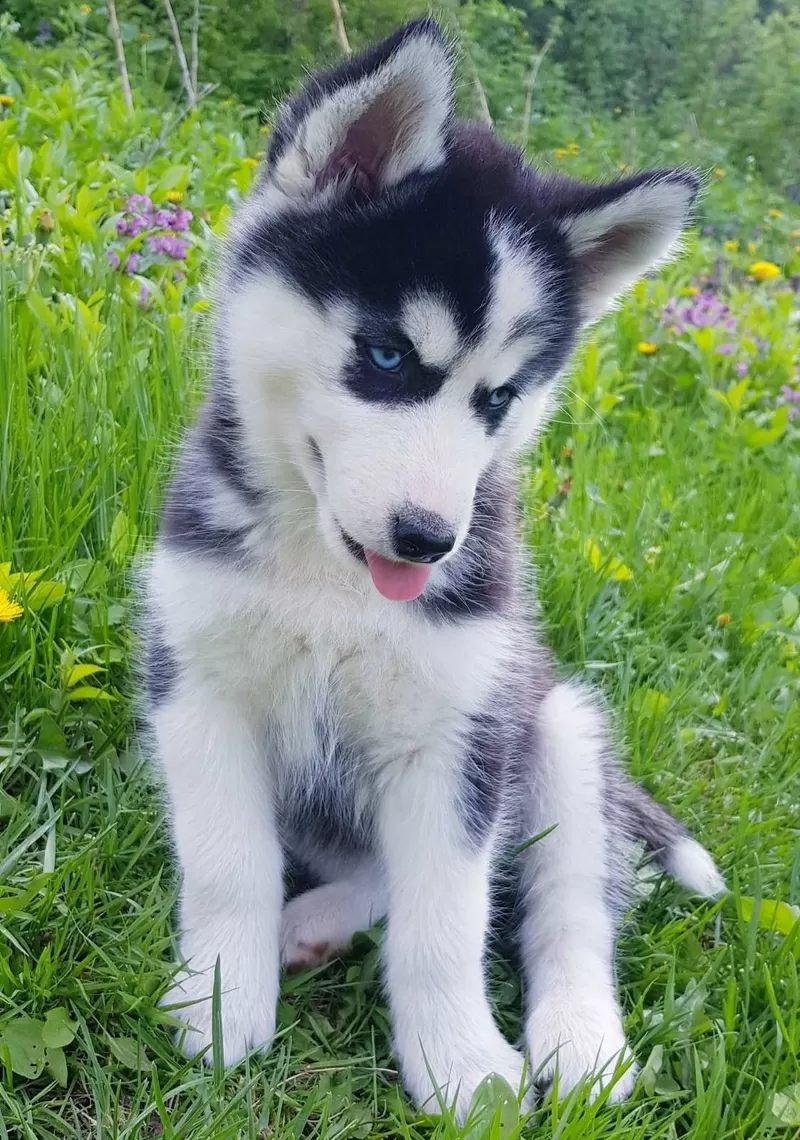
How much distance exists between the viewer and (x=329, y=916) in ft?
7.07

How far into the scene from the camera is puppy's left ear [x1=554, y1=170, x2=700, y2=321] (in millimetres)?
2053

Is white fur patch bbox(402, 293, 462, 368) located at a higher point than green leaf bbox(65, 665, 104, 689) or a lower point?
higher

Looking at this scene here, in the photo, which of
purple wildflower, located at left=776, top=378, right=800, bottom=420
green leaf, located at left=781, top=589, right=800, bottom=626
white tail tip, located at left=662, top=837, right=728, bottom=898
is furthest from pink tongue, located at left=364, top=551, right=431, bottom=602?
purple wildflower, located at left=776, top=378, right=800, bottom=420

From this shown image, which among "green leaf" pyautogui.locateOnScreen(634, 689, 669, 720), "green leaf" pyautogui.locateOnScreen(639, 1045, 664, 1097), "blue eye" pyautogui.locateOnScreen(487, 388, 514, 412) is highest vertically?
"blue eye" pyautogui.locateOnScreen(487, 388, 514, 412)

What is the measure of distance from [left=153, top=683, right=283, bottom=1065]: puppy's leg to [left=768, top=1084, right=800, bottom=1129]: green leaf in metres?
0.88

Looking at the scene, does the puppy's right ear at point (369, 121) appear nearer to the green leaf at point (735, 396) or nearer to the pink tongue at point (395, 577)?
the pink tongue at point (395, 577)

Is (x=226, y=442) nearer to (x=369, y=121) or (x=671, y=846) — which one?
(x=369, y=121)

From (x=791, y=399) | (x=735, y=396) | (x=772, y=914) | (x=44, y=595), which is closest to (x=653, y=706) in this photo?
(x=772, y=914)

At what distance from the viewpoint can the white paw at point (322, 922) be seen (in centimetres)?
209

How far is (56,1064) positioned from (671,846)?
132 cm

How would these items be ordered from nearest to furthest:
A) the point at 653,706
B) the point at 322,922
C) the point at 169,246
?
the point at 322,922 → the point at 653,706 → the point at 169,246

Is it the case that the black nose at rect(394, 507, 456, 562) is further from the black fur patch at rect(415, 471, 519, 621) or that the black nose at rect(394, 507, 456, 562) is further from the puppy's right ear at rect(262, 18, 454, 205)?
the puppy's right ear at rect(262, 18, 454, 205)

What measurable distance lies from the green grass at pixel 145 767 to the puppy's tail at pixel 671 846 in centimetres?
7

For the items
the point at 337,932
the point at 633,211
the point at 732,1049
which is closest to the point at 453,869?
the point at 337,932
